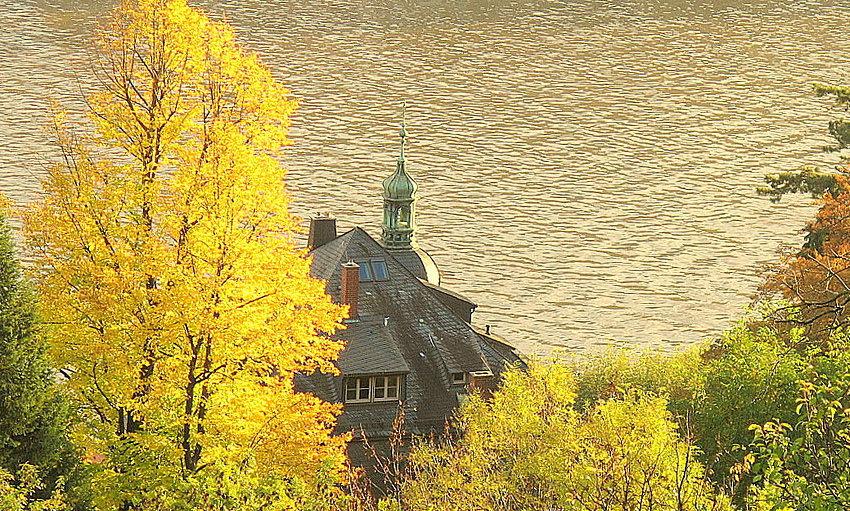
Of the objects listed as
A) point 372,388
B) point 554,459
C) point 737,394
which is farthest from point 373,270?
point 554,459

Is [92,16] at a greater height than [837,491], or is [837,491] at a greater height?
[837,491]

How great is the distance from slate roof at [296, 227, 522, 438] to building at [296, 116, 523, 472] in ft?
0.11

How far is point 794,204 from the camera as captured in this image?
10069 cm

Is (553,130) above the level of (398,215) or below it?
below

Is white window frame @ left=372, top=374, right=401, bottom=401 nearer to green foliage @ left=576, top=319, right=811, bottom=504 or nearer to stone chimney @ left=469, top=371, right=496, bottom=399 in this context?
stone chimney @ left=469, top=371, right=496, bottom=399

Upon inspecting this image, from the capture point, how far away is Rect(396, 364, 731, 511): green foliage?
94.1ft

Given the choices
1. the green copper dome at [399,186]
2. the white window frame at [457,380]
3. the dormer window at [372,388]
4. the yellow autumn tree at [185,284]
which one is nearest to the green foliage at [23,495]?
the yellow autumn tree at [185,284]

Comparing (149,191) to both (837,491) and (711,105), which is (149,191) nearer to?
(837,491)

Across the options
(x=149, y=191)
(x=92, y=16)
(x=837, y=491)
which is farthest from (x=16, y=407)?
(x=92, y=16)

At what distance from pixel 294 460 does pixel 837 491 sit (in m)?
16.9

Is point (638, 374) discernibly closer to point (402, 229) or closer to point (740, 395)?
point (402, 229)

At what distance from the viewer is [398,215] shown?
6650 centimetres

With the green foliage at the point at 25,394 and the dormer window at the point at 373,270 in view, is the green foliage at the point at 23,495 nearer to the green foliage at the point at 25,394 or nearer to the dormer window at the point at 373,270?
the green foliage at the point at 25,394

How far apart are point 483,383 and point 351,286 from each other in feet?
19.6
